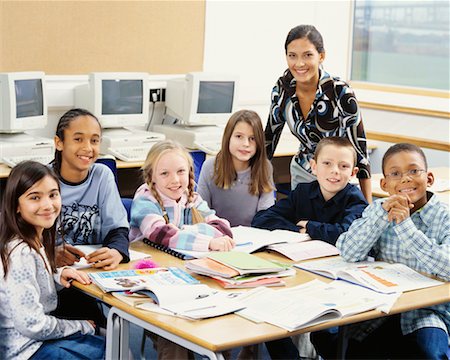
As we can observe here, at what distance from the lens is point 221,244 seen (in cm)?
302

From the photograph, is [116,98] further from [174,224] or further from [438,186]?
[174,224]

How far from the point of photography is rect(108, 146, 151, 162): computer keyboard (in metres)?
4.95

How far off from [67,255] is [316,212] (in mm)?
1025

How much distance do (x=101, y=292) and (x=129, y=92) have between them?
9.20ft

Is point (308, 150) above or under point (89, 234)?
above

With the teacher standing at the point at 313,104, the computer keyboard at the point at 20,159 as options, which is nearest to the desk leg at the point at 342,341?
the teacher standing at the point at 313,104

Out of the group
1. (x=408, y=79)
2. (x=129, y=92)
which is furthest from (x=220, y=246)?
(x=408, y=79)

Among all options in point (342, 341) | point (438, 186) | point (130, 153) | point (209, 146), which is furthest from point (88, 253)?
point (209, 146)

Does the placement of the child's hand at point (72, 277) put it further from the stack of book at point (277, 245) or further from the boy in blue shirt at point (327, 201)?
the boy in blue shirt at point (327, 201)

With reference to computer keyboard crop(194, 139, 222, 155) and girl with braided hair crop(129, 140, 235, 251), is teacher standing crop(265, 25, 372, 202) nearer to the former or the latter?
girl with braided hair crop(129, 140, 235, 251)

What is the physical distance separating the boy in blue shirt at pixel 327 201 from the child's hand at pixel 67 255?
83 centimetres

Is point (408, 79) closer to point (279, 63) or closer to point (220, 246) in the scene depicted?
point (279, 63)

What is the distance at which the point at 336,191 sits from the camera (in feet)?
10.8

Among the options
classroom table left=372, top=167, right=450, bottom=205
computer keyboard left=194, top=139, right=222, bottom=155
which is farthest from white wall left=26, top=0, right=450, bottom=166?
classroom table left=372, top=167, right=450, bottom=205
